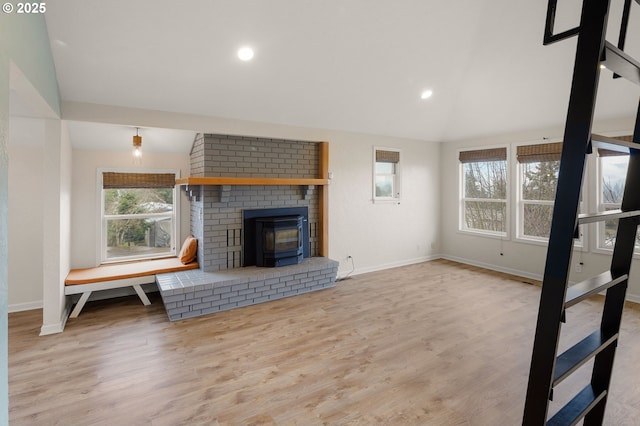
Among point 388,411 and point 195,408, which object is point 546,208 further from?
point 195,408

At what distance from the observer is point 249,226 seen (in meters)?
4.49

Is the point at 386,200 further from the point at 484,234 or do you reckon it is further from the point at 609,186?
the point at 609,186

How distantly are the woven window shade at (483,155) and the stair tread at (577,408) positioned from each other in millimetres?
4947

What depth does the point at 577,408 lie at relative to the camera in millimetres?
1225

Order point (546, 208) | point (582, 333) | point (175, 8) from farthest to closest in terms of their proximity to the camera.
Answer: point (546, 208) < point (582, 333) < point (175, 8)

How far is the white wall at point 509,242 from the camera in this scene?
4.50 m

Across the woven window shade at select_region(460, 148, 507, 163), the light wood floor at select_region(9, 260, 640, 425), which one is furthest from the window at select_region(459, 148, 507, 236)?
the light wood floor at select_region(9, 260, 640, 425)

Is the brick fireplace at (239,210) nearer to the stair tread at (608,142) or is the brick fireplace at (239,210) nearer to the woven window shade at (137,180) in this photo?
the woven window shade at (137,180)

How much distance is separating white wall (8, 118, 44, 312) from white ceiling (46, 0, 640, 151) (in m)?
0.50

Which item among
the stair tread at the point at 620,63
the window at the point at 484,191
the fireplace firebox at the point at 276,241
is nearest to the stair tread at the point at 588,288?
the stair tread at the point at 620,63

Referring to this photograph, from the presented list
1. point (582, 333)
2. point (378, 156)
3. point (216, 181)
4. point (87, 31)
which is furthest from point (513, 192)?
point (87, 31)

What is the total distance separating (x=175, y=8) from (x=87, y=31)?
79 cm

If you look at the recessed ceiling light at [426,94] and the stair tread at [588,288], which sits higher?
the recessed ceiling light at [426,94]

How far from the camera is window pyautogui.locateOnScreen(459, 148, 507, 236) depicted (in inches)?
223
